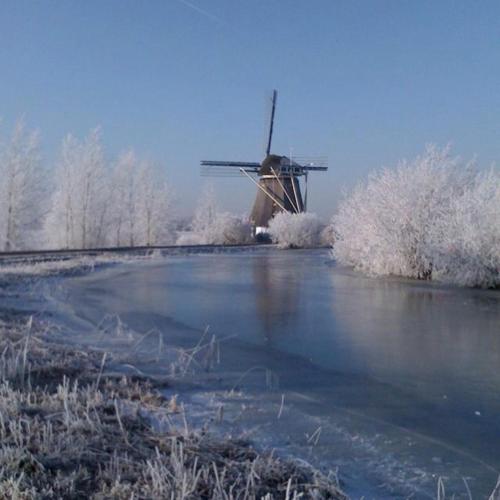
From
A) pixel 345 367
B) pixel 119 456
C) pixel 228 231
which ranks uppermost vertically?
pixel 228 231

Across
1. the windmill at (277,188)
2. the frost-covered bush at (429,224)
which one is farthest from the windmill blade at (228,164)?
the frost-covered bush at (429,224)

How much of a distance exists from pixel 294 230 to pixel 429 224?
2754cm

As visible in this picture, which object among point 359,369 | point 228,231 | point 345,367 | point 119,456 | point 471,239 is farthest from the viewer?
point 228,231

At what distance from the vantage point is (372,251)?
2297 centimetres

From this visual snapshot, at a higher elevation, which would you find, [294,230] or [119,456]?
[294,230]

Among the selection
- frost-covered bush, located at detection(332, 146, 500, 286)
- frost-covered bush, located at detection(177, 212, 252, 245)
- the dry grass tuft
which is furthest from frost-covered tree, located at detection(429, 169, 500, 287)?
frost-covered bush, located at detection(177, 212, 252, 245)

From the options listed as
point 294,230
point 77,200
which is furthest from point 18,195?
point 294,230

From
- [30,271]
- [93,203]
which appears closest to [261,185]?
[93,203]

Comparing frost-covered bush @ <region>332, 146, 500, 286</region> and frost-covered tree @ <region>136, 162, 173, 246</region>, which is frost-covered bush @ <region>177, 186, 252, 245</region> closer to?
frost-covered tree @ <region>136, 162, 173, 246</region>

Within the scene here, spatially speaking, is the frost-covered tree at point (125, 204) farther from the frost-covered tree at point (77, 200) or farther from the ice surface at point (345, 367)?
the ice surface at point (345, 367)

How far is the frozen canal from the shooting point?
13.6 feet

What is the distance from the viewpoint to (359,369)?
276 inches

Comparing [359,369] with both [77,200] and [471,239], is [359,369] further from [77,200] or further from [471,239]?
[77,200]

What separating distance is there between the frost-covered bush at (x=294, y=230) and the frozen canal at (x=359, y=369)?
105 feet
